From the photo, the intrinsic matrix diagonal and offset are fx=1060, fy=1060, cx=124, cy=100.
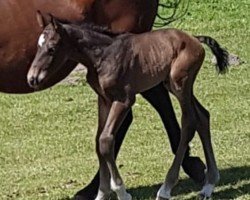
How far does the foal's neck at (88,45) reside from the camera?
6.56 metres

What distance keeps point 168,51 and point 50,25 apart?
836mm

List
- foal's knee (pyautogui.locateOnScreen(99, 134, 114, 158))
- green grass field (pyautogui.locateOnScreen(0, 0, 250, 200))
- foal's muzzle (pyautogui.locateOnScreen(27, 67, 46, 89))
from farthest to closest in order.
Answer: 1. green grass field (pyautogui.locateOnScreen(0, 0, 250, 200))
2. foal's knee (pyautogui.locateOnScreen(99, 134, 114, 158))
3. foal's muzzle (pyautogui.locateOnScreen(27, 67, 46, 89))

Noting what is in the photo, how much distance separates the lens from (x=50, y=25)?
6.38 metres

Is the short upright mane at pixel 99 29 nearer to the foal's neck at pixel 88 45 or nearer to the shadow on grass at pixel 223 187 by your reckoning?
the foal's neck at pixel 88 45

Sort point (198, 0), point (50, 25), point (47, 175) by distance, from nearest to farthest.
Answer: point (50, 25)
point (47, 175)
point (198, 0)

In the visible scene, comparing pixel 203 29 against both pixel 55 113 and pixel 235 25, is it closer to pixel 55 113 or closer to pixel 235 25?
pixel 235 25

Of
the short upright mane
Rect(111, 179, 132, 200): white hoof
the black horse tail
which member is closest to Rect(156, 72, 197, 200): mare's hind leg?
Rect(111, 179, 132, 200): white hoof

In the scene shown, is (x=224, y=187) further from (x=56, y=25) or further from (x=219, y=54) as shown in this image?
(x=56, y=25)

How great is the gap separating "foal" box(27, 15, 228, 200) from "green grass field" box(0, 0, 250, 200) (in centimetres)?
63

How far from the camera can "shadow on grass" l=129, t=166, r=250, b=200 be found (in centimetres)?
720

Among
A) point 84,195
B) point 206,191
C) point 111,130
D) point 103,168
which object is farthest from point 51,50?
point 206,191

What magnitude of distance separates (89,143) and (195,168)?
1.99m

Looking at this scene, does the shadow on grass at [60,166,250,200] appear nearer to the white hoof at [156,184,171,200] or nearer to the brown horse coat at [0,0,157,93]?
the white hoof at [156,184,171,200]

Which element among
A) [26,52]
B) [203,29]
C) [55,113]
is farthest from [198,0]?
[26,52]
